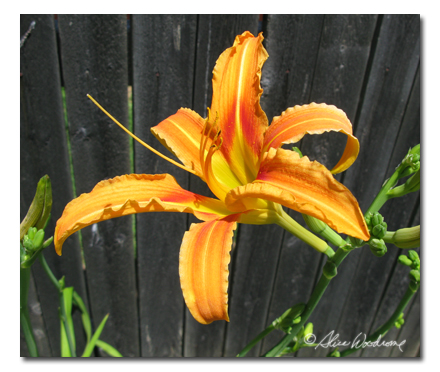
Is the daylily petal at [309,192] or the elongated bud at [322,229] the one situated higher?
the daylily petal at [309,192]

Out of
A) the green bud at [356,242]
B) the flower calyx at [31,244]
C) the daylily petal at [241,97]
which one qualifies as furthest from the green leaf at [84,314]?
the green bud at [356,242]

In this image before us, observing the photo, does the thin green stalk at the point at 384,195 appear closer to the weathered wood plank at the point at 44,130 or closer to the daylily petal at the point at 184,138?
the daylily petal at the point at 184,138

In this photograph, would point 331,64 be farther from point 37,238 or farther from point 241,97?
point 37,238

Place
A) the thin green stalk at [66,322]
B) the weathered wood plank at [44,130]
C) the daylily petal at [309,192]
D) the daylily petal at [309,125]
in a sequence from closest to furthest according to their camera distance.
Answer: the daylily petal at [309,192] < the daylily petal at [309,125] < the thin green stalk at [66,322] < the weathered wood plank at [44,130]

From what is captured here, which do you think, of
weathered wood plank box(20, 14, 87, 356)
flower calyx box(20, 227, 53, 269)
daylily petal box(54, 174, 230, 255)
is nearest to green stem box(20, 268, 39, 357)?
flower calyx box(20, 227, 53, 269)

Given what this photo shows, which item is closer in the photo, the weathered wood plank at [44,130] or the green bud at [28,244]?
the green bud at [28,244]

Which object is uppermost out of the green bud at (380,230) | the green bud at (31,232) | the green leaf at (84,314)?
the green bud at (380,230)

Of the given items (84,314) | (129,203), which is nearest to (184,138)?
(129,203)

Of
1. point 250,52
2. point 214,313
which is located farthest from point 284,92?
point 214,313
